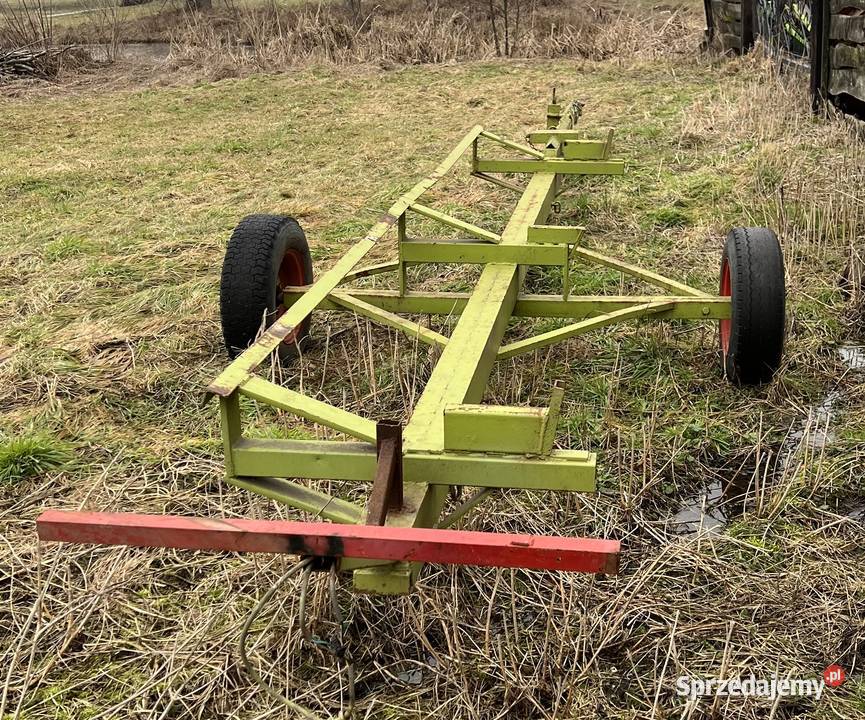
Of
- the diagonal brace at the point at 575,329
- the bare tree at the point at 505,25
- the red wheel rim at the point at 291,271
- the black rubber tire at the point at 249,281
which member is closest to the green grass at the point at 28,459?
the black rubber tire at the point at 249,281

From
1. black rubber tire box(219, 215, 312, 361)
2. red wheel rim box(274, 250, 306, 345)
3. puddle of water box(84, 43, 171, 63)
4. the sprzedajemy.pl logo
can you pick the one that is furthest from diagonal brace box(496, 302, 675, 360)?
puddle of water box(84, 43, 171, 63)

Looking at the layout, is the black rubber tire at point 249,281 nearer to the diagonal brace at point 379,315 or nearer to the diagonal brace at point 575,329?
the diagonal brace at point 379,315

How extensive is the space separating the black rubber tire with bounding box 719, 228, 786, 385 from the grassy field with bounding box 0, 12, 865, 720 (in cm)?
13

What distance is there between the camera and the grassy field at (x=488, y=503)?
7.93ft

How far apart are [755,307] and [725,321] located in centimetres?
47

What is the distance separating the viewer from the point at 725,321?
163 inches

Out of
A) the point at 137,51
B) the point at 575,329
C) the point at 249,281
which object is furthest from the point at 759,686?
the point at 137,51

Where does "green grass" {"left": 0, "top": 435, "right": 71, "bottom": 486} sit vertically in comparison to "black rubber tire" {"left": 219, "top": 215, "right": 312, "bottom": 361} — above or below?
below

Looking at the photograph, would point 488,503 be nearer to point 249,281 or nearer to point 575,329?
point 575,329

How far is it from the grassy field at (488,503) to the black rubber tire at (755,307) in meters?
0.13

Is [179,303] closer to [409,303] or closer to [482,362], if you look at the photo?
[409,303]

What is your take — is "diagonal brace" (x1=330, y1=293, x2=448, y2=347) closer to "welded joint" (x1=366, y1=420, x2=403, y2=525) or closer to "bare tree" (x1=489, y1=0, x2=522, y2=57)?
"welded joint" (x1=366, y1=420, x2=403, y2=525)

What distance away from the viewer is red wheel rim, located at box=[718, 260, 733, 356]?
13.4ft

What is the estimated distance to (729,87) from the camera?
10.8 meters
